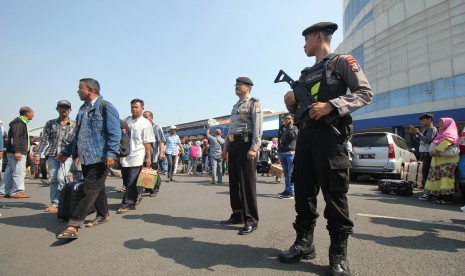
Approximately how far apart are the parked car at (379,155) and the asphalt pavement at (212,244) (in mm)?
3609

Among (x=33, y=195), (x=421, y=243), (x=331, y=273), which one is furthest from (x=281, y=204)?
(x=33, y=195)

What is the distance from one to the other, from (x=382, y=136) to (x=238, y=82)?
672 centimetres

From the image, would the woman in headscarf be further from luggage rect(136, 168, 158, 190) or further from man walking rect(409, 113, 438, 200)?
luggage rect(136, 168, 158, 190)

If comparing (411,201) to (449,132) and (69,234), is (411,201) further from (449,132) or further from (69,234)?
(69,234)

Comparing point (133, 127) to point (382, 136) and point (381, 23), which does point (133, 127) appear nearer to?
point (382, 136)

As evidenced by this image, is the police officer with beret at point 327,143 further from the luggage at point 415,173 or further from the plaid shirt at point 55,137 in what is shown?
the luggage at point 415,173

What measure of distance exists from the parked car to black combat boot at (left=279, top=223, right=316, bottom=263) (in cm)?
715


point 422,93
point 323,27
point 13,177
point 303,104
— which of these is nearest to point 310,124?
point 303,104

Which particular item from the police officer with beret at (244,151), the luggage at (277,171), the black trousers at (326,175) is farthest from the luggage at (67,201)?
the luggage at (277,171)

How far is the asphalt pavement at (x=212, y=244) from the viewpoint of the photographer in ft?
8.24

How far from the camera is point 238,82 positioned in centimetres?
417

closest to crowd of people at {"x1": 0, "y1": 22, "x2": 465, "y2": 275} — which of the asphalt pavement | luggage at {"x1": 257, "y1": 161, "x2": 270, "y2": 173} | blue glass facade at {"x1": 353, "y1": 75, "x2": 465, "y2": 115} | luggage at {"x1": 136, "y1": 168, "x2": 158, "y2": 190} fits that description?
luggage at {"x1": 136, "y1": 168, "x2": 158, "y2": 190}

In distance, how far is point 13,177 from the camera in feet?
21.5

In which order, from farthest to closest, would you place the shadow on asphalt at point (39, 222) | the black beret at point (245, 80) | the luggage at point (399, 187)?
the luggage at point (399, 187) < the black beret at point (245, 80) < the shadow on asphalt at point (39, 222)
